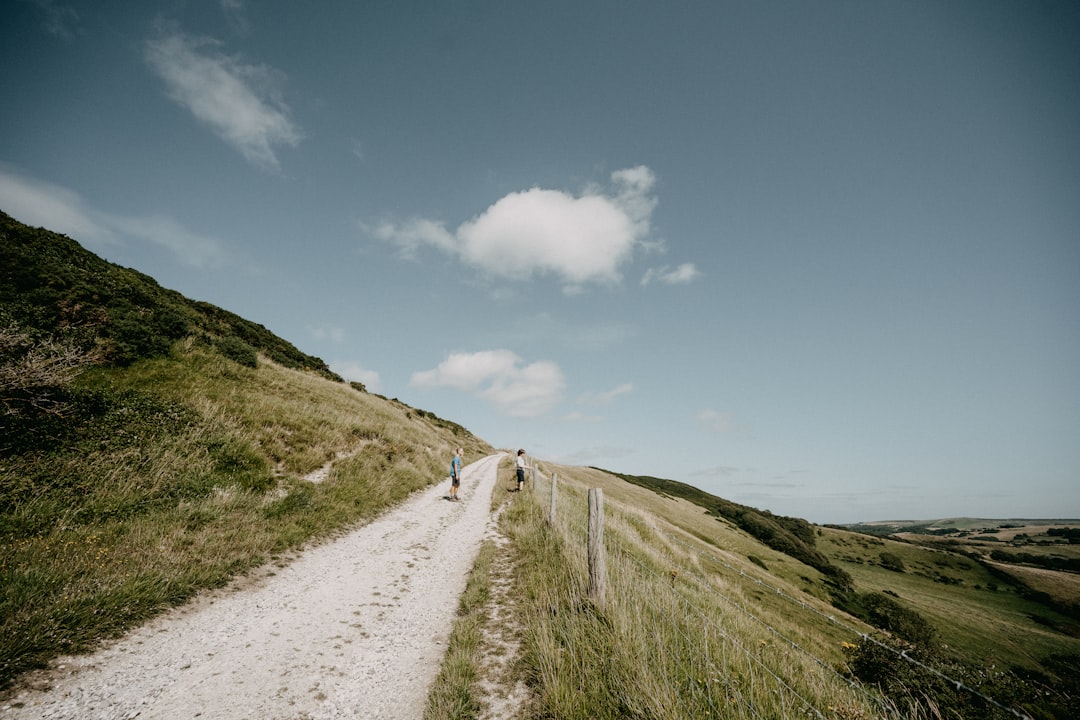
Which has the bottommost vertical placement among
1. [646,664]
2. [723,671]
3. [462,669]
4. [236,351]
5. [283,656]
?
[283,656]

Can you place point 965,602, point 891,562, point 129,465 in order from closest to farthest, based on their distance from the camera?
1. point 129,465
2. point 965,602
3. point 891,562

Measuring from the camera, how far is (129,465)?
827 centimetres

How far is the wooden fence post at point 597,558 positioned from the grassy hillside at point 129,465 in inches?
247

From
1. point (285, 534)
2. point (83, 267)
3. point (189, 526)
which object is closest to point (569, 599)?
point (285, 534)

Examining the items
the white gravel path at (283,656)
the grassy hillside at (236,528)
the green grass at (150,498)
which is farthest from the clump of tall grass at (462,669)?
the green grass at (150,498)

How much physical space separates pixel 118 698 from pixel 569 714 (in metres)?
4.74

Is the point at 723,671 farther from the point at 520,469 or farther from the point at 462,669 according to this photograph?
the point at 520,469

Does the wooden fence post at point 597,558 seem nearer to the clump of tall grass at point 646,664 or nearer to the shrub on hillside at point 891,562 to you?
the clump of tall grass at point 646,664

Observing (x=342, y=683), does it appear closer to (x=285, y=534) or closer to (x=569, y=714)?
(x=569, y=714)

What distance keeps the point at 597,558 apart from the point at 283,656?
4.52 m

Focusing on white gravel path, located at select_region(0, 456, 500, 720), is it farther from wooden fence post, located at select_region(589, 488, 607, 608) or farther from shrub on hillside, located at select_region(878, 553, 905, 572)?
shrub on hillside, located at select_region(878, 553, 905, 572)

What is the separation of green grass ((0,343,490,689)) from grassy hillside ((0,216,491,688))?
0.10 feet

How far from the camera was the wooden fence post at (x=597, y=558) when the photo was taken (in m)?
5.70

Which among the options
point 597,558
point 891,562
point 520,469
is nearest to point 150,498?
point 597,558
